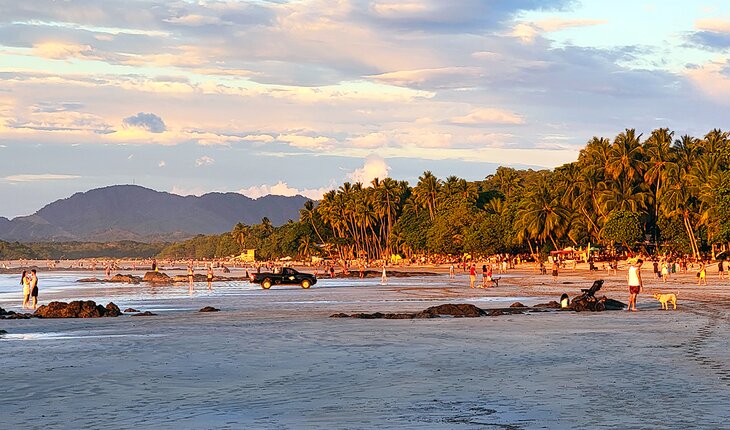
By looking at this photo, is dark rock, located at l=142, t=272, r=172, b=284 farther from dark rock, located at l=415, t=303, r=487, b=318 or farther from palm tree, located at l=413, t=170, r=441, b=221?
palm tree, located at l=413, t=170, r=441, b=221

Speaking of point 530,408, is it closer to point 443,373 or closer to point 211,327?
point 443,373

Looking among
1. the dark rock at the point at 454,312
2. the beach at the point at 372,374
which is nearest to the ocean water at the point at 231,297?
the dark rock at the point at 454,312

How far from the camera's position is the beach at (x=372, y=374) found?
11.6 m

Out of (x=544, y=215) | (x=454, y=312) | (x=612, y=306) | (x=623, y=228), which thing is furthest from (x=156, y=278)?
(x=454, y=312)

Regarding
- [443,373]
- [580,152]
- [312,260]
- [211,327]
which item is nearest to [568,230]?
[580,152]

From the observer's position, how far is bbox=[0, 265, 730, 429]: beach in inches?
456

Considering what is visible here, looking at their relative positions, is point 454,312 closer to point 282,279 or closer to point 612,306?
Answer: point 612,306

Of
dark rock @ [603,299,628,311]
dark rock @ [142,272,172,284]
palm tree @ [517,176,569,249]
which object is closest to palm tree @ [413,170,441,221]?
palm tree @ [517,176,569,249]

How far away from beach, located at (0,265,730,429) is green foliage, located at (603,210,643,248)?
236ft

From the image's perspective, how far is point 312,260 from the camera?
19200 cm

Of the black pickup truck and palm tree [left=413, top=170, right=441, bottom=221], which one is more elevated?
palm tree [left=413, top=170, right=441, bottom=221]

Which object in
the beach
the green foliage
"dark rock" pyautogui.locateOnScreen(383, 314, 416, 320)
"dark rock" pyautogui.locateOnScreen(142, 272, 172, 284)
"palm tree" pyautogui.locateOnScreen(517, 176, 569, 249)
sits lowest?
the beach

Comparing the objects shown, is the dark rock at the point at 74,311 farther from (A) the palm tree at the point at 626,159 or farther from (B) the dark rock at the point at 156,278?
(A) the palm tree at the point at 626,159

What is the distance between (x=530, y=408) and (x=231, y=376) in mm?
5579
